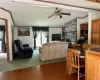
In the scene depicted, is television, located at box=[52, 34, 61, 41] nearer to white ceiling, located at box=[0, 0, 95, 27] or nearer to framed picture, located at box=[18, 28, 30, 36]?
framed picture, located at box=[18, 28, 30, 36]

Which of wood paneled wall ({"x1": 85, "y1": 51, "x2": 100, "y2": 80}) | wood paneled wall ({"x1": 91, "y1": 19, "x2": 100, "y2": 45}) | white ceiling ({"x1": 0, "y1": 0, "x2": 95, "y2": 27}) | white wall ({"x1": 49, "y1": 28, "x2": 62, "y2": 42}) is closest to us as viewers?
wood paneled wall ({"x1": 85, "y1": 51, "x2": 100, "y2": 80})

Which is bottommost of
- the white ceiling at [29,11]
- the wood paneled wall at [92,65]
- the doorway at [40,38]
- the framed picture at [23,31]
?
the wood paneled wall at [92,65]

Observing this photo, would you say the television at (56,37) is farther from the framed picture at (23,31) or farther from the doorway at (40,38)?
the framed picture at (23,31)

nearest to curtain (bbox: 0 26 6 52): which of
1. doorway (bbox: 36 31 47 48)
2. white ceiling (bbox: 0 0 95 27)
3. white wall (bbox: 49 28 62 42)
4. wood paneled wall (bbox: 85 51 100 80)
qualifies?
white ceiling (bbox: 0 0 95 27)

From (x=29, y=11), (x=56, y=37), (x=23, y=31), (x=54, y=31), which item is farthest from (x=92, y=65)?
(x=54, y=31)

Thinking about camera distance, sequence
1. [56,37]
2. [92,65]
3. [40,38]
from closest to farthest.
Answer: [92,65]
[40,38]
[56,37]

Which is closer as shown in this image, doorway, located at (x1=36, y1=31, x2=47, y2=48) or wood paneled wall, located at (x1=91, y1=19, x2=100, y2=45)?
wood paneled wall, located at (x1=91, y1=19, x2=100, y2=45)

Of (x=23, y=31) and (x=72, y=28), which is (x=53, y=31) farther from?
(x=23, y=31)

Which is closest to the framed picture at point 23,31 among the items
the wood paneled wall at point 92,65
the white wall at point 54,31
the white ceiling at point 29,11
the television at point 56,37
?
the white ceiling at point 29,11

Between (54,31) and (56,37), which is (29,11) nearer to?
(54,31)

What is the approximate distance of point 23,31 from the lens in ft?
28.9

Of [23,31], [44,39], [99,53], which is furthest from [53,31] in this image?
[99,53]

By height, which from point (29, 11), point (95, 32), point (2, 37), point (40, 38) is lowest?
point (40, 38)

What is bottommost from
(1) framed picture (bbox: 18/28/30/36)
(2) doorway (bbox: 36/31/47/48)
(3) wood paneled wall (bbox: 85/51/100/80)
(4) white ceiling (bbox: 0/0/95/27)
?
Answer: (3) wood paneled wall (bbox: 85/51/100/80)
